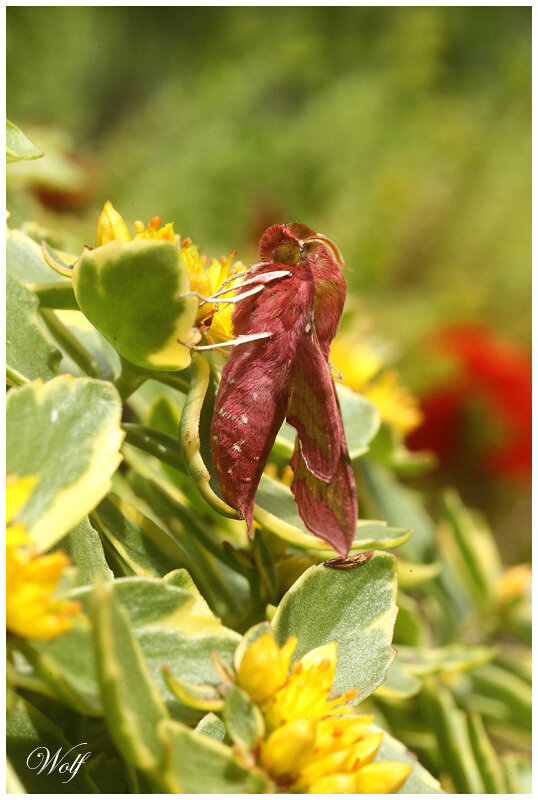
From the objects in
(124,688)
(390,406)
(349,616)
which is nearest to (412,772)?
(349,616)

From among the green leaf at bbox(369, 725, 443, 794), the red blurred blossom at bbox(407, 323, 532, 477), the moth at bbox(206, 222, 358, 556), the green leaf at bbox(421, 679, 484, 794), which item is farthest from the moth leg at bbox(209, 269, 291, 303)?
the red blurred blossom at bbox(407, 323, 532, 477)

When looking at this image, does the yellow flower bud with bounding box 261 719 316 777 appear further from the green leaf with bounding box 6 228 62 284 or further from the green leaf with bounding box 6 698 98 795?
the green leaf with bounding box 6 228 62 284

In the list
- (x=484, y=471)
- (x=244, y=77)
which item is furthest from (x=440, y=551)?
(x=244, y=77)

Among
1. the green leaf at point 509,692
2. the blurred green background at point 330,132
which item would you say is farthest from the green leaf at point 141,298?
the blurred green background at point 330,132

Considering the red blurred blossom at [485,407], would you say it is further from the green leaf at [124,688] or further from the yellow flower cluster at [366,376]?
the green leaf at [124,688]

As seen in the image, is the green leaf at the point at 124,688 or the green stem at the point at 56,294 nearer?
→ the green leaf at the point at 124,688

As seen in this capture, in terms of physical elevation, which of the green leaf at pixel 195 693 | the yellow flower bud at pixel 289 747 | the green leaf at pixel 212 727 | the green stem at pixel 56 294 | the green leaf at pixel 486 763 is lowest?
the green leaf at pixel 486 763

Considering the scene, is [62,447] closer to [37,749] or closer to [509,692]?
[37,749]
